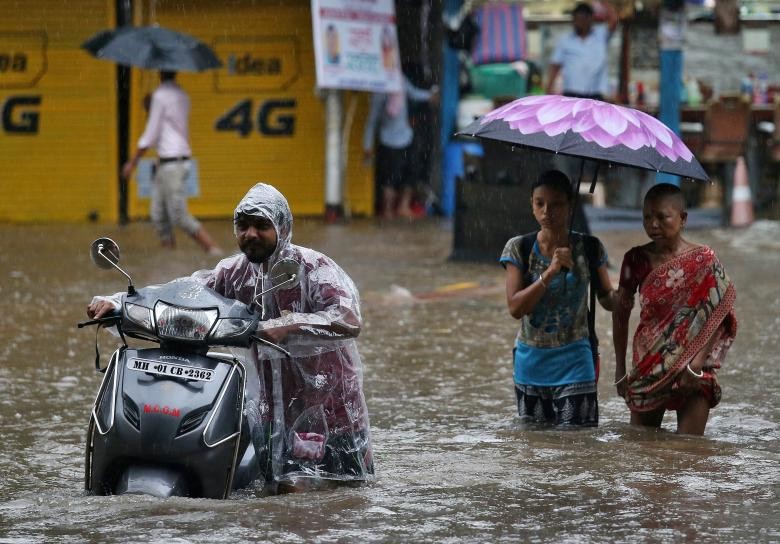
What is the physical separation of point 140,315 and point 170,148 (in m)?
9.01

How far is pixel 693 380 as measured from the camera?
248 inches

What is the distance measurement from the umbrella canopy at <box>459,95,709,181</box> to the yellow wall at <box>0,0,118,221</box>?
10884mm

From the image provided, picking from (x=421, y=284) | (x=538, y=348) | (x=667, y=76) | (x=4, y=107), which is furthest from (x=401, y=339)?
(x=4, y=107)

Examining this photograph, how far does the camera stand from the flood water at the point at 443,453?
5020mm

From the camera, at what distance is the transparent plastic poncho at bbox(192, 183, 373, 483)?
17.4 ft

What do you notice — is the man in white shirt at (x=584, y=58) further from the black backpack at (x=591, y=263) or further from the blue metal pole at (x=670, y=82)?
the black backpack at (x=591, y=263)

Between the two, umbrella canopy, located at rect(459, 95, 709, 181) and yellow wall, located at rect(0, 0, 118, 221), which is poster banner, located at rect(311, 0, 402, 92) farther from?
umbrella canopy, located at rect(459, 95, 709, 181)

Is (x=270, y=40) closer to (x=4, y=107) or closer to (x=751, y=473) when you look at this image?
(x=4, y=107)

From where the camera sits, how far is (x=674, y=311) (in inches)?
249

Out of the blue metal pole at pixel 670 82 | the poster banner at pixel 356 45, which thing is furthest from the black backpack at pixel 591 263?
the poster banner at pixel 356 45

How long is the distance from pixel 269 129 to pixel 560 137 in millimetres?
11424

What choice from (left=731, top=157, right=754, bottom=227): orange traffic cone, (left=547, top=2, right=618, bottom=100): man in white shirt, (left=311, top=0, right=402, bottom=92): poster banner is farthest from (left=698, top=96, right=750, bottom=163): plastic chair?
(left=311, top=0, right=402, bottom=92): poster banner

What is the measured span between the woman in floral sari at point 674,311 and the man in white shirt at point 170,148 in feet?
25.1

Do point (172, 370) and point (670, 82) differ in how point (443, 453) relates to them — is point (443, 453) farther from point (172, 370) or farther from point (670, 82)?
point (670, 82)
